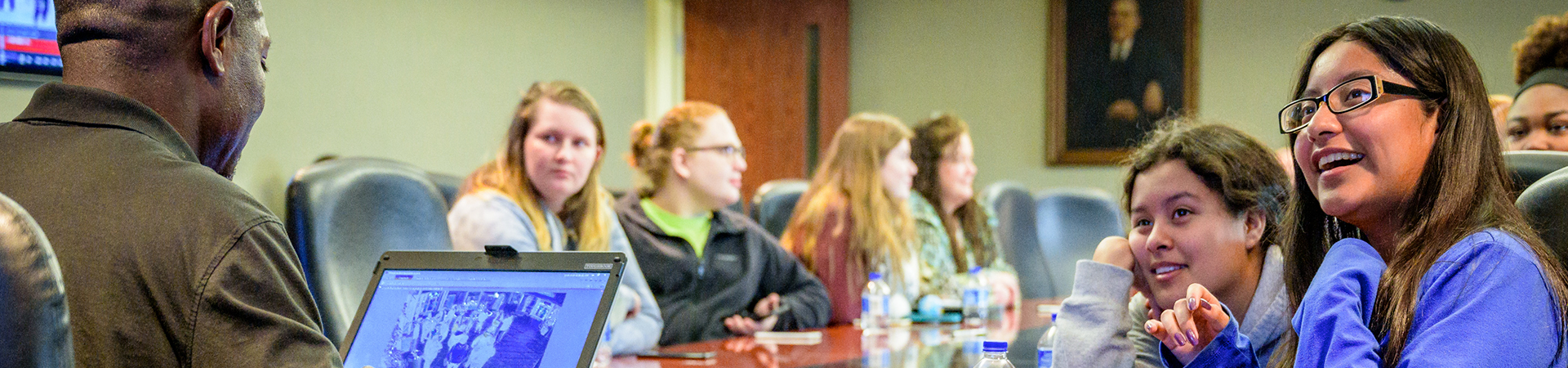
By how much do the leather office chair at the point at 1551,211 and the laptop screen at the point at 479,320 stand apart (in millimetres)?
1081

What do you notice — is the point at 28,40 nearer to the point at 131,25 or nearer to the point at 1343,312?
the point at 131,25

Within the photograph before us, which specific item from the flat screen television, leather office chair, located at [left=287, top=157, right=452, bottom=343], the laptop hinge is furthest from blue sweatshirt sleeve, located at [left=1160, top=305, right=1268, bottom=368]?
the flat screen television

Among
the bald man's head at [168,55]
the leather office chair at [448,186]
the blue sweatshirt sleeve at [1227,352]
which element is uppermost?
the bald man's head at [168,55]

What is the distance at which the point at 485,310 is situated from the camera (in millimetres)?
1280

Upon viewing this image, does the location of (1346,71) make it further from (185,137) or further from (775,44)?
(775,44)

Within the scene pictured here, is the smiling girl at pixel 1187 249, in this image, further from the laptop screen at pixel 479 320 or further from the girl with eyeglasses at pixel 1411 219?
the laptop screen at pixel 479 320

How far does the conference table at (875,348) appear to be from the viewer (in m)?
2.00

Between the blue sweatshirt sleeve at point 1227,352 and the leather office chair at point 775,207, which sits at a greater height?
the blue sweatshirt sleeve at point 1227,352

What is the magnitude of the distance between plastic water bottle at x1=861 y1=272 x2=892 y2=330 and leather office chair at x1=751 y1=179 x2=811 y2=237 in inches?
Answer: 26.8

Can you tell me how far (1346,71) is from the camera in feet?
3.71

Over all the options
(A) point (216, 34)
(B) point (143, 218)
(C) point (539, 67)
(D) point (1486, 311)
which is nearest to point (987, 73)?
(C) point (539, 67)

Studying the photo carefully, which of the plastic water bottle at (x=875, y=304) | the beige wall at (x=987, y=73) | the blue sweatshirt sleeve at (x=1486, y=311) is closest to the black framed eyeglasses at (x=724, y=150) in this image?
the plastic water bottle at (x=875, y=304)

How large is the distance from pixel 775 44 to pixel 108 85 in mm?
4882

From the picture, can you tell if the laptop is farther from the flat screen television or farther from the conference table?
the flat screen television
